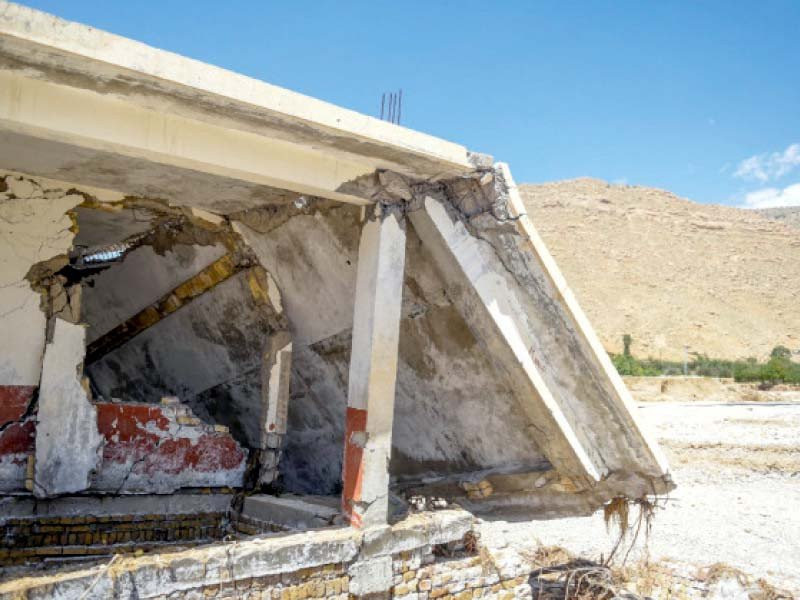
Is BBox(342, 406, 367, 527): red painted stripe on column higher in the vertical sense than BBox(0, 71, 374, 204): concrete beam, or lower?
lower

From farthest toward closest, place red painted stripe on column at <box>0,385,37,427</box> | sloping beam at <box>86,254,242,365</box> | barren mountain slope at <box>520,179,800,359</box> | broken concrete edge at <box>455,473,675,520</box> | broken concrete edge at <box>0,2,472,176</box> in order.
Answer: barren mountain slope at <box>520,179,800,359</box> → sloping beam at <box>86,254,242,365</box> → broken concrete edge at <box>455,473,675,520</box> → red painted stripe on column at <box>0,385,37,427</box> → broken concrete edge at <box>0,2,472,176</box>

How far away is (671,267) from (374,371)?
62.1m

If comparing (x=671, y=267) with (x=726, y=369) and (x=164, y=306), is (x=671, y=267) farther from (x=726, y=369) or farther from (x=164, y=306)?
(x=164, y=306)

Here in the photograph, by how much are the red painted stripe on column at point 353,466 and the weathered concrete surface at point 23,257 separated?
8.08 feet

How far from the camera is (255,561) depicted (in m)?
4.74

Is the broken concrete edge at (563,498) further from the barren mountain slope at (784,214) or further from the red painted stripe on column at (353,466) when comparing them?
the barren mountain slope at (784,214)

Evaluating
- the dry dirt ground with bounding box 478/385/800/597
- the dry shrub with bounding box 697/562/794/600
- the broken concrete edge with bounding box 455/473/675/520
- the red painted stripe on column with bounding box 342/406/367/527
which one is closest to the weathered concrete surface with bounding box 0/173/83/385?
the red painted stripe on column with bounding box 342/406/367/527

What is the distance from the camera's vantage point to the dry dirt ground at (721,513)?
8.45 m

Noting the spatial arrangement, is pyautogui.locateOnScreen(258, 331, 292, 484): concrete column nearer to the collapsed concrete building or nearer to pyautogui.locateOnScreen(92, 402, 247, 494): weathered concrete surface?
the collapsed concrete building

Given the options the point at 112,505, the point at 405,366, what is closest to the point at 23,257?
the point at 112,505

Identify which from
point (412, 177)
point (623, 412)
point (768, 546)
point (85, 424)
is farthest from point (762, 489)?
point (85, 424)

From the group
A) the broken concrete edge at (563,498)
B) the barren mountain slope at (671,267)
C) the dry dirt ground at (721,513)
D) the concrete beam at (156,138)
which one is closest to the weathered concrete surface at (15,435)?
the concrete beam at (156,138)

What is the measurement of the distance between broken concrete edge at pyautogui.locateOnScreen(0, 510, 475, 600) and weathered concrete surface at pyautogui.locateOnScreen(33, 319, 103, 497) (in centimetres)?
175

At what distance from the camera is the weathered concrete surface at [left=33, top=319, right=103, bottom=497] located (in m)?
5.79
